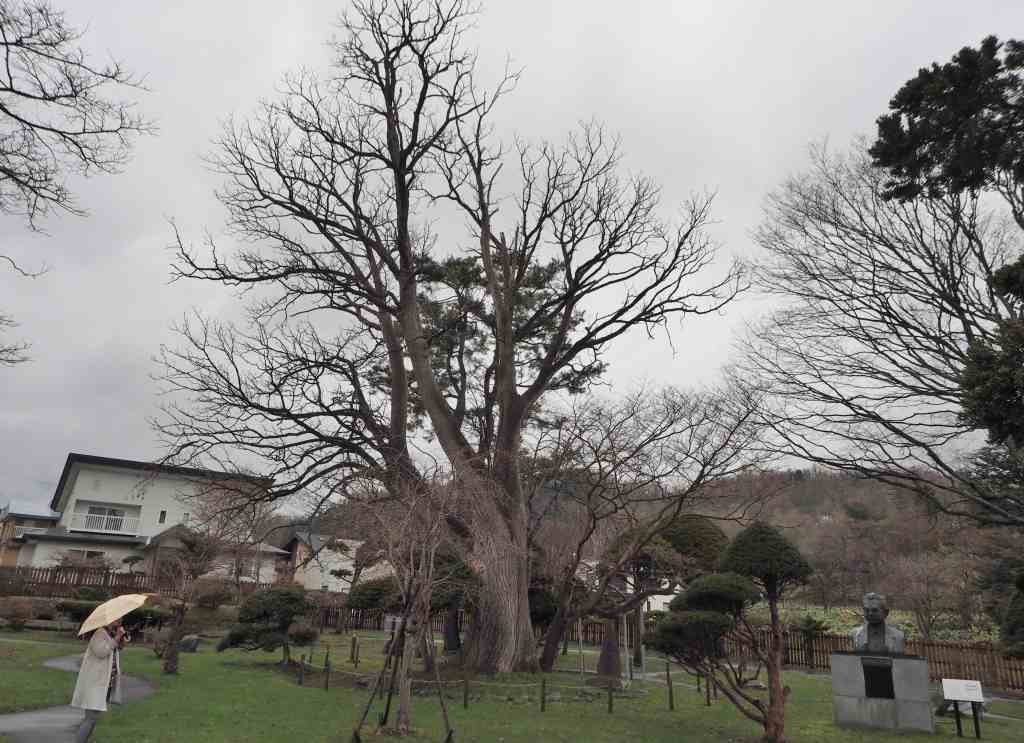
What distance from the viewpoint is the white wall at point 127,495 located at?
4228cm

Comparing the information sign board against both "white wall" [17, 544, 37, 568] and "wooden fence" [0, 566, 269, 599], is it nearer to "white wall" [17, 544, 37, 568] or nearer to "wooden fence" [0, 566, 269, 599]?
"wooden fence" [0, 566, 269, 599]

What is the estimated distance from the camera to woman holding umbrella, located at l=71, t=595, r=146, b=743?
7441 mm

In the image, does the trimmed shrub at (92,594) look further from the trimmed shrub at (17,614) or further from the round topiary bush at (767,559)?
Answer: the round topiary bush at (767,559)

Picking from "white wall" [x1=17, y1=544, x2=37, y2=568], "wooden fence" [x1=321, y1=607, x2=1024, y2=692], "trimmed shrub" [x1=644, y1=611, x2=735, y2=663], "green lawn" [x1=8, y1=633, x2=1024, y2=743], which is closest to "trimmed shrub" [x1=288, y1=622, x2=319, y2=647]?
"green lawn" [x1=8, y1=633, x2=1024, y2=743]

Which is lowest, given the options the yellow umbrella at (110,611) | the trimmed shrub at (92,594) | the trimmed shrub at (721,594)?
the trimmed shrub at (92,594)

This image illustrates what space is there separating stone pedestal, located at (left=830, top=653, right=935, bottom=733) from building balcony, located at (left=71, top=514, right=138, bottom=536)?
42.7 m

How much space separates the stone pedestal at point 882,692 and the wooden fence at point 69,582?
22.4 meters

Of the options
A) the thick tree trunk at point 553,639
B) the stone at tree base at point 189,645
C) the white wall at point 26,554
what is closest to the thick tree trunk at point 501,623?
the thick tree trunk at point 553,639

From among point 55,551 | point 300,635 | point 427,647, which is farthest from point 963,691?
point 55,551

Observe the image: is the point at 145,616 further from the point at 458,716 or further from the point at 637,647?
the point at 637,647

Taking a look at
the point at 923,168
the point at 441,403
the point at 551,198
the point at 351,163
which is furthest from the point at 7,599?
the point at 923,168

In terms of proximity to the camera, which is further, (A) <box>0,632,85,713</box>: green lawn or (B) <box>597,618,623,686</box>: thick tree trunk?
(B) <box>597,618,623,686</box>: thick tree trunk

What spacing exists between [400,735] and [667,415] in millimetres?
9725

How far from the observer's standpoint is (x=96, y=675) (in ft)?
24.8
